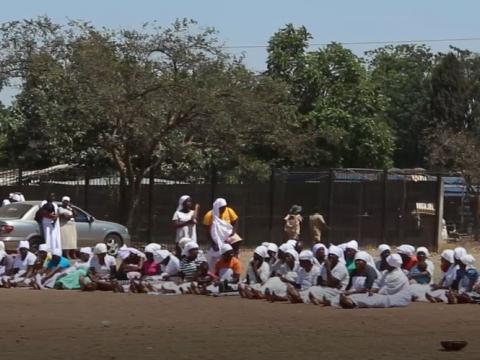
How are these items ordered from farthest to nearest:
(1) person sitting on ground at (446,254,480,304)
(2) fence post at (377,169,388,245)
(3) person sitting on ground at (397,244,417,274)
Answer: (2) fence post at (377,169,388,245) → (3) person sitting on ground at (397,244,417,274) → (1) person sitting on ground at (446,254,480,304)

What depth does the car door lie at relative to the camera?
24.5 m

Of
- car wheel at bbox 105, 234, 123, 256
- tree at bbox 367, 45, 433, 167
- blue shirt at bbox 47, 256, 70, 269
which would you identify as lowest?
car wheel at bbox 105, 234, 123, 256

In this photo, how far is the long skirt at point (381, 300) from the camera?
1447 centimetres

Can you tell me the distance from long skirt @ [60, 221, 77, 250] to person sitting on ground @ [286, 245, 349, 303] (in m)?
8.12

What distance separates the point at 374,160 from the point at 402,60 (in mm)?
39789

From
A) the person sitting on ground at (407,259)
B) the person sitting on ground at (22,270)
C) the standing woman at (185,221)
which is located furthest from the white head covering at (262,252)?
the person sitting on ground at (22,270)

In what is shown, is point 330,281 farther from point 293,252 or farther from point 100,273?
point 100,273

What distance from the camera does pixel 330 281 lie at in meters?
15.2

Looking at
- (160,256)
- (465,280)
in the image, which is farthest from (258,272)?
(465,280)

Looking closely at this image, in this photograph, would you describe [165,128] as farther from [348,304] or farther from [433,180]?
[348,304]

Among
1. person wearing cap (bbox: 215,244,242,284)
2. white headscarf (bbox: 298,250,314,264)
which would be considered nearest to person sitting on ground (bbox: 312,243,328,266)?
white headscarf (bbox: 298,250,314,264)

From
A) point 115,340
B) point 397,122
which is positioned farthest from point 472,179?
point 397,122

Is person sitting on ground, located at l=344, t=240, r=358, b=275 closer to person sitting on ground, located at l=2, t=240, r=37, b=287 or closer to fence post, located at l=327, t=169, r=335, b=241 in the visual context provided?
person sitting on ground, located at l=2, t=240, r=37, b=287

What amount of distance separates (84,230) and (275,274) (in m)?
9.32
